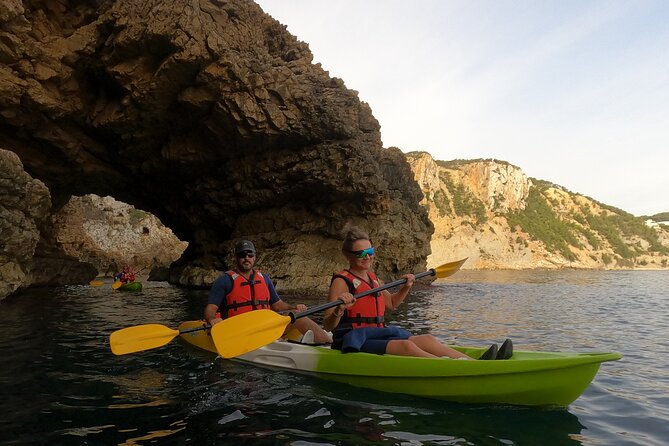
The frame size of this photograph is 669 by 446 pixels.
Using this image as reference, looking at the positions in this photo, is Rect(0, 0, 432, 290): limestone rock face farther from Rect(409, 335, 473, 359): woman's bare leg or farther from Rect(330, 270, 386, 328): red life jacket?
Rect(409, 335, 473, 359): woman's bare leg

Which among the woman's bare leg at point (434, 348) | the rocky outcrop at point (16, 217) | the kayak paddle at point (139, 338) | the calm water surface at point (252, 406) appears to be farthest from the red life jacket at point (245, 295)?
the rocky outcrop at point (16, 217)

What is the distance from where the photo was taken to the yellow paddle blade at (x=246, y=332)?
204 inches

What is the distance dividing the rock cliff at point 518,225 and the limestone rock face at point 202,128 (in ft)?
192

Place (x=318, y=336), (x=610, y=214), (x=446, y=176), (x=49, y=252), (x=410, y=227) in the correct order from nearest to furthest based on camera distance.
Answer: (x=318, y=336)
(x=49, y=252)
(x=410, y=227)
(x=446, y=176)
(x=610, y=214)

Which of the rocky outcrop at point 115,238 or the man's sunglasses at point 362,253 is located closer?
the man's sunglasses at point 362,253

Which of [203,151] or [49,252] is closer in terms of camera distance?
[203,151]

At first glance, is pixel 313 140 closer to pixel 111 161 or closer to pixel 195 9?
pixel 195 9

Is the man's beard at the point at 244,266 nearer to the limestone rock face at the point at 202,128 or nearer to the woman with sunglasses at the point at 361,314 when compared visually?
the woman with sunglasses at the point at 361,314

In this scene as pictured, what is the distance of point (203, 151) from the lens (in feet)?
55.6

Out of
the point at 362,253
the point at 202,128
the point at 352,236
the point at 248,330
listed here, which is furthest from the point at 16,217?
the point at 362,253

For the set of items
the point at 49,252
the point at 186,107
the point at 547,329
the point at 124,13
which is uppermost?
the point at 124,13

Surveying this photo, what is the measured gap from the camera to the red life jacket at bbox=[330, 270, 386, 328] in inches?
198

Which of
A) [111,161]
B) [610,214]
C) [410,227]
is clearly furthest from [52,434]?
[610,214]

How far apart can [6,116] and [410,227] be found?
17.8 metres
